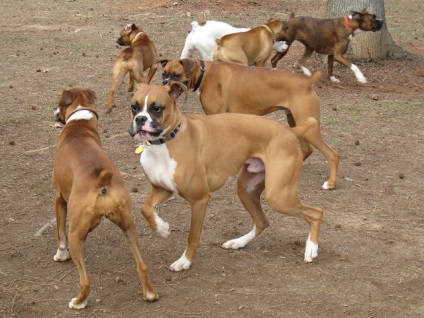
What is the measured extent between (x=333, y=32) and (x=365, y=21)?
560 millimetres

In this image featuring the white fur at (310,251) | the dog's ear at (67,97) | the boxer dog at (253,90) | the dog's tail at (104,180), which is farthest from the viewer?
the boxer dog at (253,90)

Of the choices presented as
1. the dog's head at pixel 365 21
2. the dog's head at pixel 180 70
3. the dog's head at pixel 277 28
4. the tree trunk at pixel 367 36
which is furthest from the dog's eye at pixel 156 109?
the tree trunk at pixel 367 36

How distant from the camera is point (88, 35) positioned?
16.6 meters

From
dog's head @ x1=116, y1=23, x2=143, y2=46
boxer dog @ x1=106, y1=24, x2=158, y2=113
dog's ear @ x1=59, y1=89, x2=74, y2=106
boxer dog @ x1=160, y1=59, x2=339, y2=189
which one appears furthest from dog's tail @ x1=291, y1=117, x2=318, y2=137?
dog's head @ x1=116, y1=23, x2=143, y2=46

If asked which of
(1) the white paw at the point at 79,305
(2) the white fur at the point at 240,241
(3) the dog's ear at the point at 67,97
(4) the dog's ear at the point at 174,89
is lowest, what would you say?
(2) the white fur at the point at 240,241

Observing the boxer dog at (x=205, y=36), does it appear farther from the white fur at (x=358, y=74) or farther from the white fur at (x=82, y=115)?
the white fur at (x=82, y=115)

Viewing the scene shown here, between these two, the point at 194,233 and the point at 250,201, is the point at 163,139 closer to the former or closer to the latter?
the point at 194,233

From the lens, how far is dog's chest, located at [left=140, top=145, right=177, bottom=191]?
5918mm

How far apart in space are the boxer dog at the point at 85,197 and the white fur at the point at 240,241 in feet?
4.16

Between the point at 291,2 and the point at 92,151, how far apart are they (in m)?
17.8

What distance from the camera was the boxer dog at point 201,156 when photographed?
589 centimetres

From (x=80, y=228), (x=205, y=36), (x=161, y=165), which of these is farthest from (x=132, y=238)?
(x=205, y=36)

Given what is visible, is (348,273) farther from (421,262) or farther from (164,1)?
(164,1)

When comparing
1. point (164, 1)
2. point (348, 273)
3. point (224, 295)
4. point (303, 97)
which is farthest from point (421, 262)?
point (164, 1)
